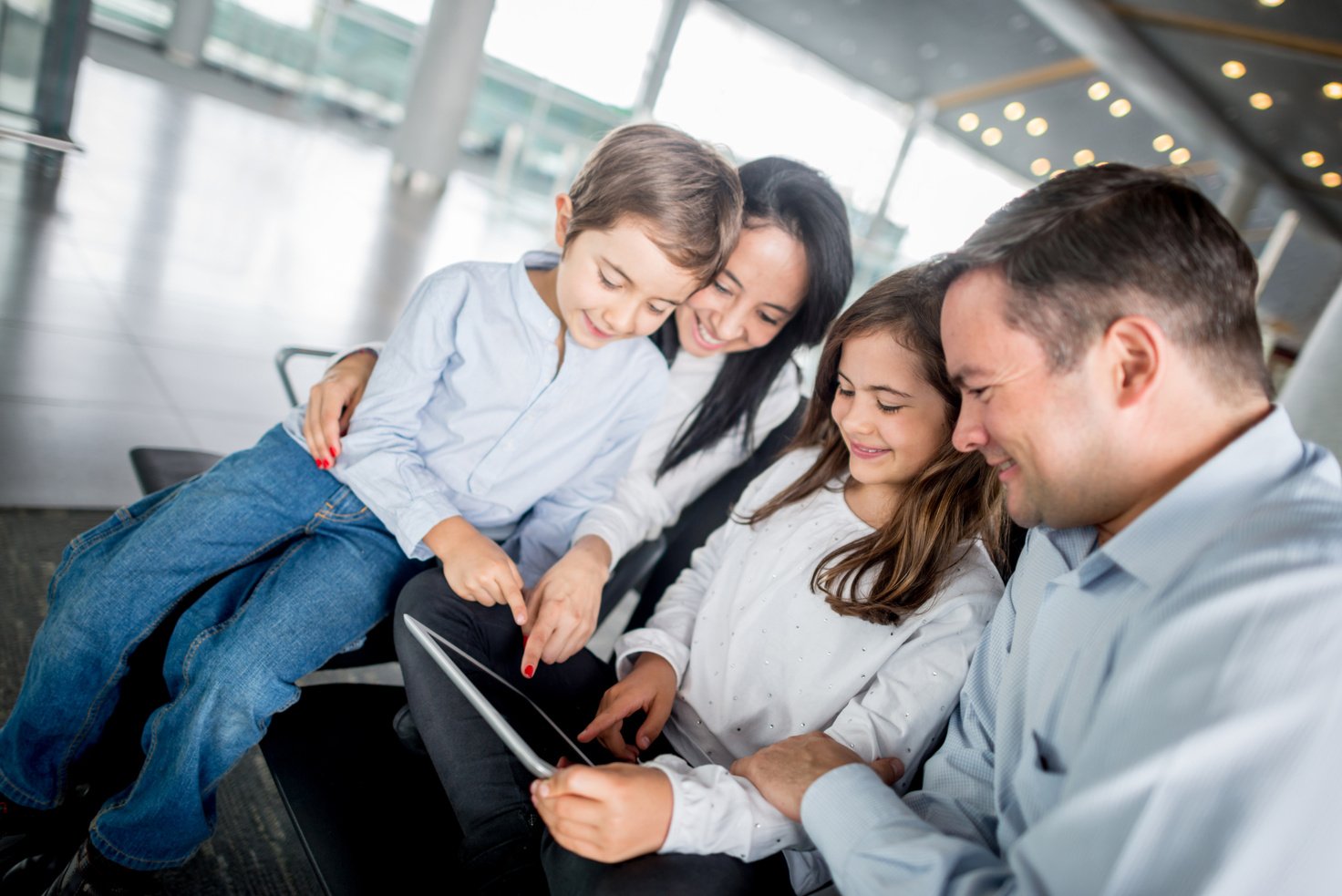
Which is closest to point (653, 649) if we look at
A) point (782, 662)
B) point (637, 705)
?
point (637, 705)

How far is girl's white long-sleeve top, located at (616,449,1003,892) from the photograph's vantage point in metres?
1.08

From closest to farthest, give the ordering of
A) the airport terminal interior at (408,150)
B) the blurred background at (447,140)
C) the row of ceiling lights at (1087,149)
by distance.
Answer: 1. the airport terminal interior at (408,150)
2. the blurred background at (447,140)
3. the row of ceiling lights at (1087,149)

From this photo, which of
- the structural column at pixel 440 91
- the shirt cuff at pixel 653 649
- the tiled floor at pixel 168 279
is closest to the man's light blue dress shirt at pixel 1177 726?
the shirt cuff at pixel 653 649

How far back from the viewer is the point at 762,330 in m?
1.90

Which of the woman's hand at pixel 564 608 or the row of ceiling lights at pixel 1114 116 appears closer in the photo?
the woman's hand at pixel 564 608

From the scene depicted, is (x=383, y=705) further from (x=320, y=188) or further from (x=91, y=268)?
(x=320, y=188)

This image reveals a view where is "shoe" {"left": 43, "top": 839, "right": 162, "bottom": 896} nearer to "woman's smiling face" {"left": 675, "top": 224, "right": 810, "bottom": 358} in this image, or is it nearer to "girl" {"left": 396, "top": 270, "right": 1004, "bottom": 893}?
"girl" {"left": 396, "top": 270, "right": 1004, "bottom": 893}

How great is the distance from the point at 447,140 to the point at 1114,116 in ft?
26.3

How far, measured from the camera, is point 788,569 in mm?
1518

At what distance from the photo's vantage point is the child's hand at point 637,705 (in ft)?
4.43

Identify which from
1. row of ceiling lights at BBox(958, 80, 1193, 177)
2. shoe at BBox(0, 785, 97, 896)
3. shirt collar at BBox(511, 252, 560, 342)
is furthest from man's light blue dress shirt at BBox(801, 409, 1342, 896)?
Result: row of ceiling lights at BBox(958, 80, 1193, 177)

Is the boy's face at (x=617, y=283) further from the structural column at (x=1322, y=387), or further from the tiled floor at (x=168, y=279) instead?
the structural column at (x=1322, y=387)

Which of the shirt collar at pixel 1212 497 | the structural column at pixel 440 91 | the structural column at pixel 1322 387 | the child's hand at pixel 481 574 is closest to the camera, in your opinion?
the shirt collar at pixel 1212 497

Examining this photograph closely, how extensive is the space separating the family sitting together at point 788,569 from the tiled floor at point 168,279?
146 centimetres
